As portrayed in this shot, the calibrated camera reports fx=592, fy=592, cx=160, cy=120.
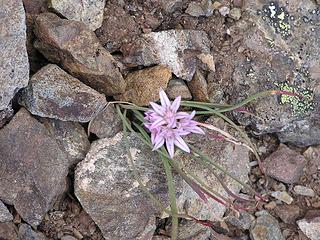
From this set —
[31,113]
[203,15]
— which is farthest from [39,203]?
[203,15]

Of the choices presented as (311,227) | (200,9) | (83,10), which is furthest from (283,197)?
(83,10)

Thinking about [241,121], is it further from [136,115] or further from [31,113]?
[31,113]

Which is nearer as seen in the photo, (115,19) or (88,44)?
(88,44)

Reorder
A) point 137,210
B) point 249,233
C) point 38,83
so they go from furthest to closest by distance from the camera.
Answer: point 249,233, point 137,210, point 38,83

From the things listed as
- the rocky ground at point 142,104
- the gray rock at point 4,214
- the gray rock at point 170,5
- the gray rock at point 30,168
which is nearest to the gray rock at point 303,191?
the rocky ground at point 142,104

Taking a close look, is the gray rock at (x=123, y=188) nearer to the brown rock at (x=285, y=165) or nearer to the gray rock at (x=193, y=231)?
the gray rock at (x=193, y=231)

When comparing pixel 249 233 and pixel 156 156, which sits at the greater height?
pixel 156 156

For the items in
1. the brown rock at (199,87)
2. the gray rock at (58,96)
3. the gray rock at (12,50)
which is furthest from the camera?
the brown rock at (199,87)
